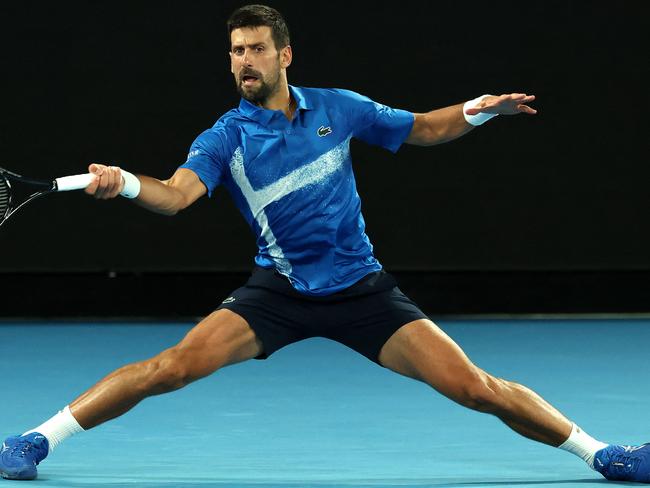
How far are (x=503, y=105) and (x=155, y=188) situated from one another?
1294 mm

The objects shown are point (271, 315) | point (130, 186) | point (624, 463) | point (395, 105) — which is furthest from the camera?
point (395, 105)

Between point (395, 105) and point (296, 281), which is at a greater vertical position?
point (395, 105)

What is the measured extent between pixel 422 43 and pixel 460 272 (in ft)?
5.04

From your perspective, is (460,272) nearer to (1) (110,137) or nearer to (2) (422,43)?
(2) (422,43)

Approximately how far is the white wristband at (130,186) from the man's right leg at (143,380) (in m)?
0.56

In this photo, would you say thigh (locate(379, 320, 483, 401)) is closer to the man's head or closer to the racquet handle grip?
the man's head

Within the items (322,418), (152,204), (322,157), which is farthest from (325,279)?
(322,418)

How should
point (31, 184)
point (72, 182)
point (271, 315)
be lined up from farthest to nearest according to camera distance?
point (271, 315)
point (31, 184)
point (72, 182)

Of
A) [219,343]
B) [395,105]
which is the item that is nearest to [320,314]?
[219,343]

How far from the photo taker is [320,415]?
592 cm

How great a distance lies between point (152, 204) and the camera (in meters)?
4.28

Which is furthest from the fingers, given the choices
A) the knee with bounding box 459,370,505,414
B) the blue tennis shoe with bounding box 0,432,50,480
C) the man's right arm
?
the knee with bounding box 459,370,505,414

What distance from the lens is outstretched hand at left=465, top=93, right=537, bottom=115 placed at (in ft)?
15.7

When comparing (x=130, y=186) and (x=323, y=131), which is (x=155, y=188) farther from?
(x=323, y=131)
